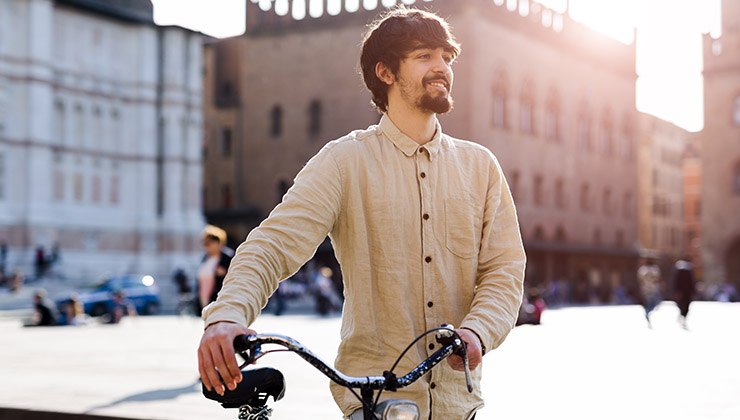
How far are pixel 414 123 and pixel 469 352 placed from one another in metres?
0.77

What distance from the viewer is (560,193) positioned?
59.8 m

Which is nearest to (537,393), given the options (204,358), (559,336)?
(204,358)

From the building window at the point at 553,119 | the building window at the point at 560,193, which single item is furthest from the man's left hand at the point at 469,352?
the building window at the point at 560,193

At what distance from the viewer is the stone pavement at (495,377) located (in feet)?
28.1

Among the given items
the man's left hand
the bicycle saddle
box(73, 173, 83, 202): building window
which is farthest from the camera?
box(73, 173, 83, 202): building window

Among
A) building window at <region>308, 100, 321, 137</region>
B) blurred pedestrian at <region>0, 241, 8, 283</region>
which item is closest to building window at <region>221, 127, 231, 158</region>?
building window at <region>308, 100, 321, 137</region>

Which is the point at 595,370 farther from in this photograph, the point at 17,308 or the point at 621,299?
the point at 621,299

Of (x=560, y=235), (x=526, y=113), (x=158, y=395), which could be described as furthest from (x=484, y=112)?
(x=158, y=395)

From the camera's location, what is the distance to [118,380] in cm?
1084

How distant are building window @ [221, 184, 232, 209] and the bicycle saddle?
185 feet

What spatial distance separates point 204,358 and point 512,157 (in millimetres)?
52857

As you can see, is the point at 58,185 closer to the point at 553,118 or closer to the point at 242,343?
the point at 553,118

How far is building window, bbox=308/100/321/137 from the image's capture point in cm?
5441

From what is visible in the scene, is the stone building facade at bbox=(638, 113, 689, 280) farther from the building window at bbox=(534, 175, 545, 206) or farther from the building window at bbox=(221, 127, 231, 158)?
the building window at bbox=(221, 127, 231, 158)
